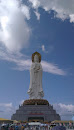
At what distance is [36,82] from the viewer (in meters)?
34.8

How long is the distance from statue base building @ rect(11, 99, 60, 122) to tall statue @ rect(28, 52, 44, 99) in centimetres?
356

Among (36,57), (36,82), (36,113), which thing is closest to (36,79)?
(36,82)

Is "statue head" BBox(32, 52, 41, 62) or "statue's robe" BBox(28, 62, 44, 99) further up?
"statue head" BBox(32, 52, 41, 62)

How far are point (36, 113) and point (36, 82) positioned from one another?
9.15 metres

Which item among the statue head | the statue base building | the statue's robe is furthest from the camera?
the statue head

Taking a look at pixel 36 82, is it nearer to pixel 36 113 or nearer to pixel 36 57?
pixel 36 57

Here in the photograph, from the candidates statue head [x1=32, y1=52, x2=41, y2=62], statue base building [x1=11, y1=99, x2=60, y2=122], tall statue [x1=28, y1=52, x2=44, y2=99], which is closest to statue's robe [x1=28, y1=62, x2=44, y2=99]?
tall statue [x1=28, y1=52, x2=44, y2=99]

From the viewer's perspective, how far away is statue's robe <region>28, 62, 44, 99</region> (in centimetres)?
3312

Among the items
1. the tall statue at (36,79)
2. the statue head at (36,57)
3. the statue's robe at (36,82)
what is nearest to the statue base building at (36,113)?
the statue's robe at (36,82)

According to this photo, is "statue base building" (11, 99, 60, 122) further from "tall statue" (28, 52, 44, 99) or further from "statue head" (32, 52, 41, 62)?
"statue head" (32, 52, 41, 62)

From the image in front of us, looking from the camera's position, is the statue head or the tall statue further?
the statue head

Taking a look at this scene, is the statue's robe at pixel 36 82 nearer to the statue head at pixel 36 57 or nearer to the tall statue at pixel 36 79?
the tall statue at pixel 36 79

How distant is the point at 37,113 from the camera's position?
2653cm

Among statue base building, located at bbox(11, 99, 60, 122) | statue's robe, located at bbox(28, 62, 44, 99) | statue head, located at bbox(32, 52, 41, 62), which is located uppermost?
statue head, located at bbox(32, 52, 41, 62)
